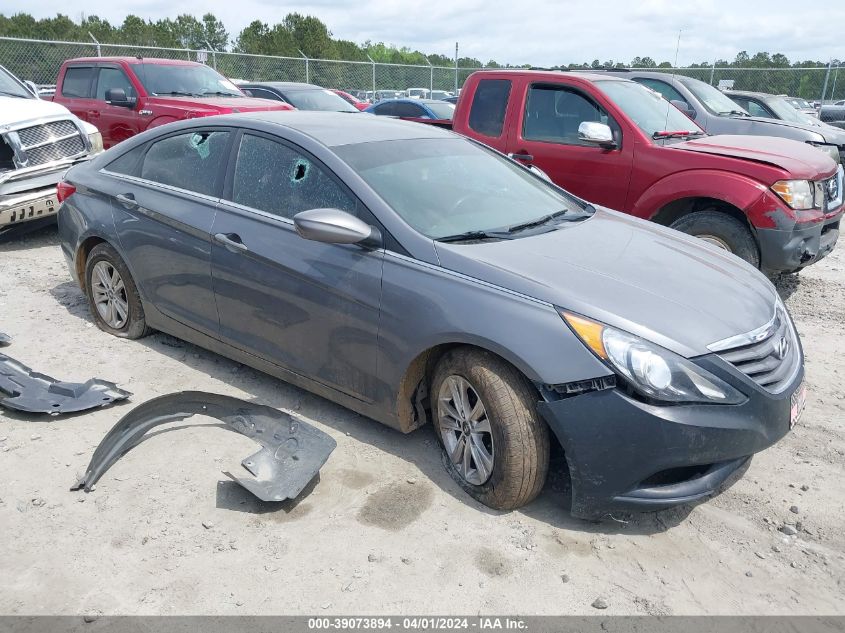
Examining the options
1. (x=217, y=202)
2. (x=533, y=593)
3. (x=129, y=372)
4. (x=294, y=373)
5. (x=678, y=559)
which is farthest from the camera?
(x=129, y=372)

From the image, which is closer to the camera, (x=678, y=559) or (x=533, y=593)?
(x=533, y=593)

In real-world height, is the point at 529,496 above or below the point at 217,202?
below

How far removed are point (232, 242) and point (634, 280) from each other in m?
2.12

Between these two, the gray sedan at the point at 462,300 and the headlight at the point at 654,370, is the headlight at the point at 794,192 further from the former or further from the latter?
the headlight at the point at 654,370

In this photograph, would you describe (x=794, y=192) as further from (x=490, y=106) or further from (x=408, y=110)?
(x=408, y=110)

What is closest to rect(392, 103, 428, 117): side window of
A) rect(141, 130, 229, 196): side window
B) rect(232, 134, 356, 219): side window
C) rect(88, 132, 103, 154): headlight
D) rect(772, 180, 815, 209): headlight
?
rect(88, 132, 103, 154): headlight

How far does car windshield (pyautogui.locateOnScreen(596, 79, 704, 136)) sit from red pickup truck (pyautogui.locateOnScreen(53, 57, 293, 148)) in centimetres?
459

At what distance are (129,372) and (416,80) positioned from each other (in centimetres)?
2228

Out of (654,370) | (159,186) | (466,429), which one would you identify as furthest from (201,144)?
(654,370)

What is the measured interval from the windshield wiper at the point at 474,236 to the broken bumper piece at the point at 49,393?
2.09 m

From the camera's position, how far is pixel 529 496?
3.06m

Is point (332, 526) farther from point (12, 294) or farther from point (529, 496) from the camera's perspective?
point (12, 294)

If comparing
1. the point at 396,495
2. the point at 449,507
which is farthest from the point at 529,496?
the point at 396,495

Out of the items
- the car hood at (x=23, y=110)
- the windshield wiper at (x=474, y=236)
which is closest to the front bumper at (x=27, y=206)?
the car hood at (x=23, y=110)
